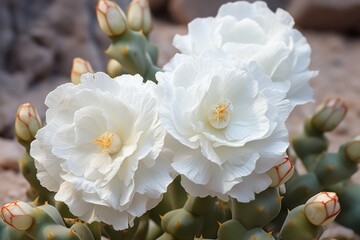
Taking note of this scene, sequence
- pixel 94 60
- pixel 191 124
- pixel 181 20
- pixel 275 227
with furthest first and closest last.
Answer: pixel 181 20 → pixel 94 60 → pixel 275 227 → pixel 191 124

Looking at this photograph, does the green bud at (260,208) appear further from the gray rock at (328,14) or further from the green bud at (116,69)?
the gray rock at (328,14)

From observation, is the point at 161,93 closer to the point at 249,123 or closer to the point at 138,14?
Result: the point at 249,123

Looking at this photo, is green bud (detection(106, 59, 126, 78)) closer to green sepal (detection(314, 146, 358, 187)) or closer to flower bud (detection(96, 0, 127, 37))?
flower bud (detection(96, 0, 127, 37))

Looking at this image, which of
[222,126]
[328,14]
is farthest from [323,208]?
[328,14]

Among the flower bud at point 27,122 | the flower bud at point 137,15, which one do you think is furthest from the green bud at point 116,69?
the flower bud at point 27,122

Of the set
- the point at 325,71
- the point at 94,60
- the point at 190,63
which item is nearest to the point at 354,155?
the point at 190,63
